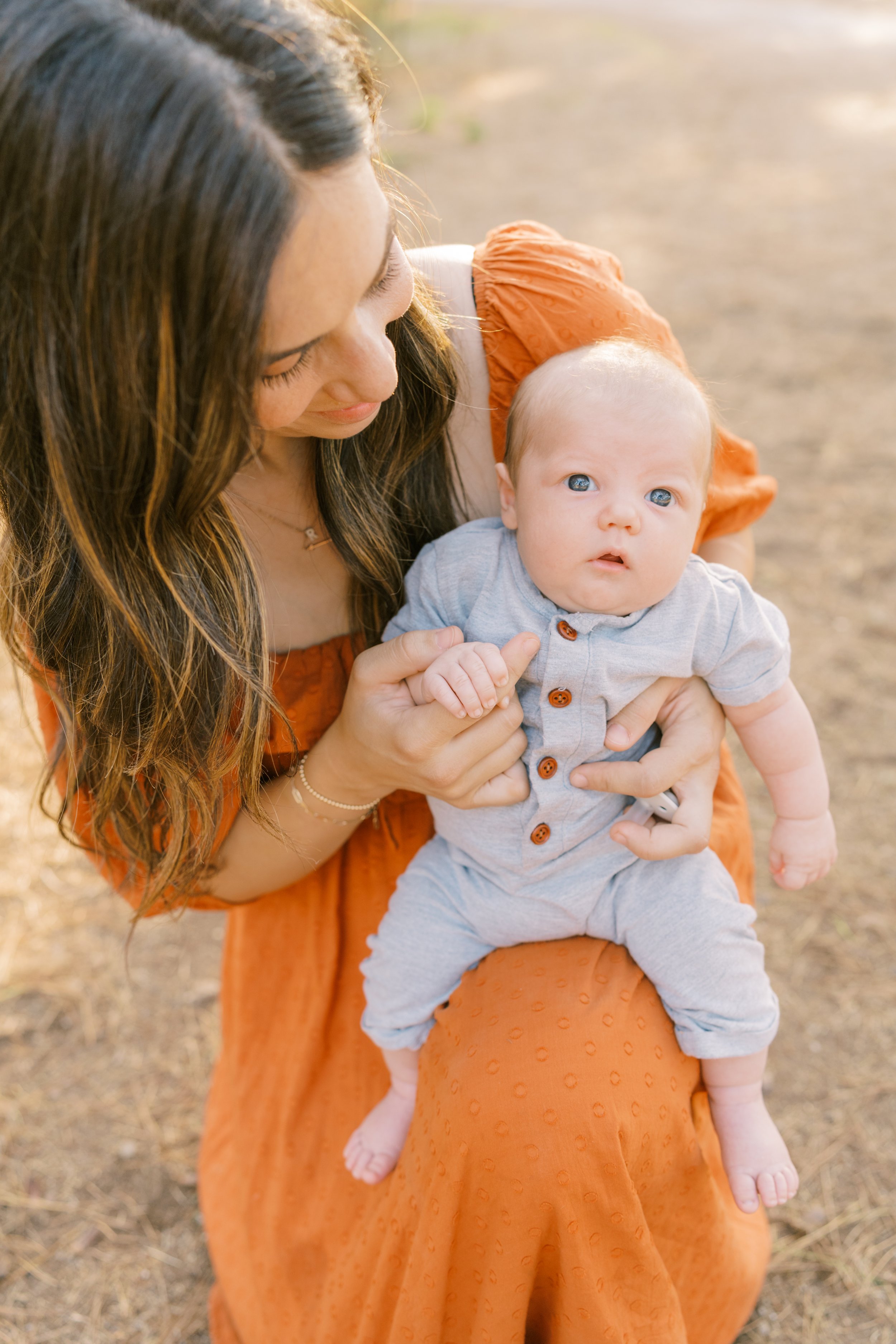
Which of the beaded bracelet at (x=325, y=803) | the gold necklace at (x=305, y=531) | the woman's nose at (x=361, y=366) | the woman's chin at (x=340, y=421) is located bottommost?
the beaded bracelet at (x=325, y=803)

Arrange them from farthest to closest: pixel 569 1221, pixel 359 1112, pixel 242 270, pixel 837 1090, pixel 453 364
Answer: pixel 837 1090 → pixel 359 1112 → pixel 453 364 → pixel 569 1221 → pixel 242 270

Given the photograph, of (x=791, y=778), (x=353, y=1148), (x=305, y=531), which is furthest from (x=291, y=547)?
(x=353, y=1148)

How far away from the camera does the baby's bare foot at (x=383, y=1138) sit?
5.41 ft

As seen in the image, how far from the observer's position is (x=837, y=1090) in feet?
7.11

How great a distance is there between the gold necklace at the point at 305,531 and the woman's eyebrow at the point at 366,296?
46 cm

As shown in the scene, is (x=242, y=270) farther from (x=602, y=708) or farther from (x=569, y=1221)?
(x=569, y=1221)

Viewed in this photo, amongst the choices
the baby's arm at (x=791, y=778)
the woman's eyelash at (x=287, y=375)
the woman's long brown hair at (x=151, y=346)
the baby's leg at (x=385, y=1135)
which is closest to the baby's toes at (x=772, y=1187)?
the baby's arm at (x=791, y=778)

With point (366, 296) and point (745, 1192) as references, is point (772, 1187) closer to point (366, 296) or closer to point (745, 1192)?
point (745, 1192)

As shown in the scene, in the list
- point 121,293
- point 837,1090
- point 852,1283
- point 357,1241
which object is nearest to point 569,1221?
point 357,1241

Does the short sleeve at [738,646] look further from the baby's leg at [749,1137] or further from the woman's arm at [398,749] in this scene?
the baby's leg at [749,1137]

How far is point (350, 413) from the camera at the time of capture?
1307 millimetres

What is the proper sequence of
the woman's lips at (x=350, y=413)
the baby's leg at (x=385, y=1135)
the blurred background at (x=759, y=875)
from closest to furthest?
1. the woman's lips at (x=350, y=413)
2. the baby's leg at (x=385, y=1135)
3. the blurred background at (x=759, y=875)

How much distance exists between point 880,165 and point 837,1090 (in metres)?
5.83

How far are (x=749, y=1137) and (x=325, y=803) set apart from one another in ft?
2.44
